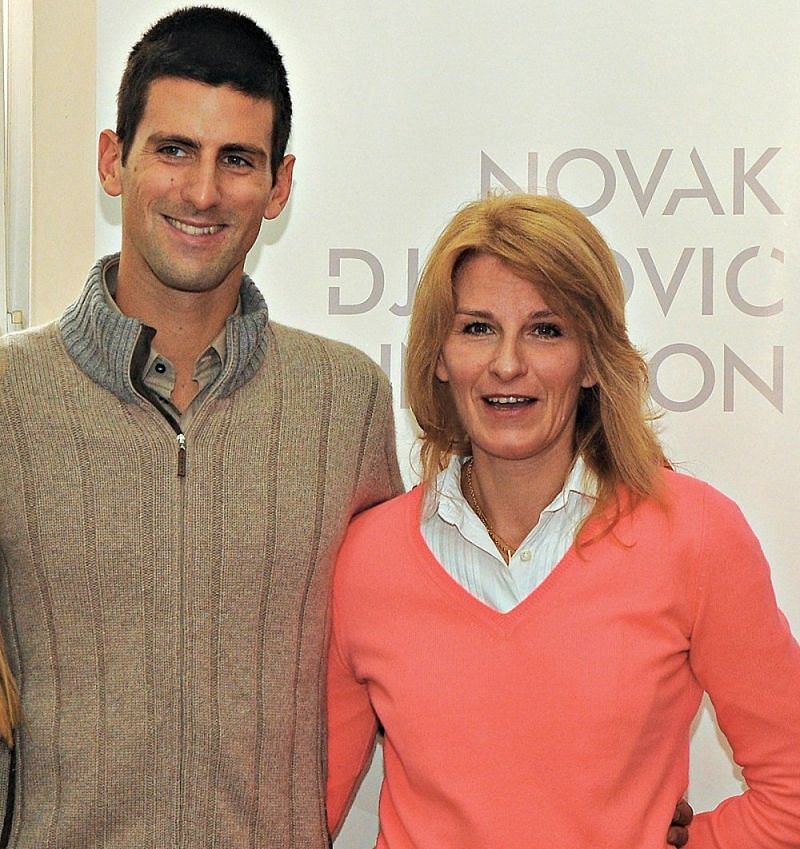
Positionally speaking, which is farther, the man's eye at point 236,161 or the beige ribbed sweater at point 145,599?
the man's eye at point 236,161

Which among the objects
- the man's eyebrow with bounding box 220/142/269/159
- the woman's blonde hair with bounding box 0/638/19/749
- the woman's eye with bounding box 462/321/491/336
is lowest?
the woman's blonde hair with bounding box 0/638/19/749

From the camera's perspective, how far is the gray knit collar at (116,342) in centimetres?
171

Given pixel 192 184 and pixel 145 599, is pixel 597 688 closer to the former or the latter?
pixel 145 599

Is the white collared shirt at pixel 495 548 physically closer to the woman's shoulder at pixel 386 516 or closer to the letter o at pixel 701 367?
the woman's shoulder at pixel 386 516

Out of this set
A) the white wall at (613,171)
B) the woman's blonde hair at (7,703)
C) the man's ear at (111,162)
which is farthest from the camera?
the white wall at (613,171)

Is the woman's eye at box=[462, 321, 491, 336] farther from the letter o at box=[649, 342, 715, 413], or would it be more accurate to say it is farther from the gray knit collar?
the letter o at box=[649, 342, 715, 413]

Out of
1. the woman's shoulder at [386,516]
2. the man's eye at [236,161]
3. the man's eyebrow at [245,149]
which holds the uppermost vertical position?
the man's eyebrow at [245,149]

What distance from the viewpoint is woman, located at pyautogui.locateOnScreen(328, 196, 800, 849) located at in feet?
5.41

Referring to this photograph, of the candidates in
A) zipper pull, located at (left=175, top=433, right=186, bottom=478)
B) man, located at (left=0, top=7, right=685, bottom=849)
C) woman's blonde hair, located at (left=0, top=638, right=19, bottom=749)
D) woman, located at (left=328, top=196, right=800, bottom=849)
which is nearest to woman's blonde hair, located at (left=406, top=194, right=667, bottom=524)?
woman, located at (left=328, top=196, right=800, bottom=849)

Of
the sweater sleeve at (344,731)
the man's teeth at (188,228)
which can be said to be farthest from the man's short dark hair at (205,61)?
the sweater sleeve at (344,731)

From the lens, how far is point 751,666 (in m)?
1.69

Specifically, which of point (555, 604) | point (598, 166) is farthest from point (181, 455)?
point (598, 166)

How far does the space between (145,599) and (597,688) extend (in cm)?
59

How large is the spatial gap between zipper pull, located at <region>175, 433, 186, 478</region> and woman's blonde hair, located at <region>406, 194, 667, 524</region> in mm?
354
